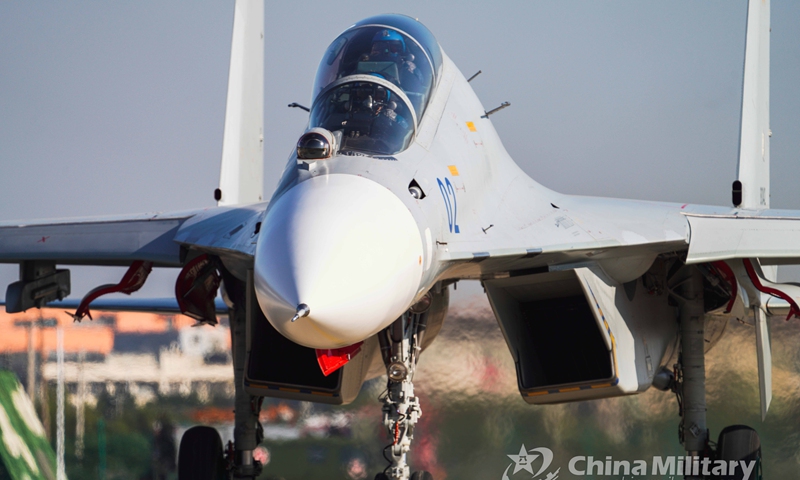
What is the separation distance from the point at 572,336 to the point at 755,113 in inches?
158

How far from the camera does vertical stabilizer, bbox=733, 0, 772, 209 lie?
27.1ft

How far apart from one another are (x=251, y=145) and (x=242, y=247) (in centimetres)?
394

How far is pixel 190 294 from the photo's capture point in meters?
6.25

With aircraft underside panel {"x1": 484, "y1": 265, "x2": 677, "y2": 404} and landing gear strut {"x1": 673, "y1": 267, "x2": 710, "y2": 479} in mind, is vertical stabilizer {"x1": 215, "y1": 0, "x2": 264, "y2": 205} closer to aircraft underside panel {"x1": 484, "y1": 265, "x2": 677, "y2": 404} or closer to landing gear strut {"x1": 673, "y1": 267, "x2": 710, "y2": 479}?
aircraft underside panel {"x1": 484, "y1": 265, "x2": 677, "y2": 404}

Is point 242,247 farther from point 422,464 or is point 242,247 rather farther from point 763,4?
point 763,4

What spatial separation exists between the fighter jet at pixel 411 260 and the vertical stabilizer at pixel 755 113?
1.93 ft

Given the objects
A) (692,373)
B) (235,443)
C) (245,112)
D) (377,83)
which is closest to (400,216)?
(377,83)

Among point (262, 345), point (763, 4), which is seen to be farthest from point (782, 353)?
point (262, 345)

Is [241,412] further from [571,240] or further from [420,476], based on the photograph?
[571,240]

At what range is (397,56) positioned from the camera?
4.81 m

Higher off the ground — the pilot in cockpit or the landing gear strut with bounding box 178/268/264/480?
the pilot in cockpit

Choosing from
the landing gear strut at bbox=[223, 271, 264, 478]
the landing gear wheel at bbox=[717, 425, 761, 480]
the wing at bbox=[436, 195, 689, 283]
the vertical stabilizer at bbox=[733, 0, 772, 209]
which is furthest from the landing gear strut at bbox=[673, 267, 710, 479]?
the landing gear strut at bbox=[223, 271, 264, 478]

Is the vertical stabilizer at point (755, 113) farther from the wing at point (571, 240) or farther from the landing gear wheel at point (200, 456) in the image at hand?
the landing gear wheel at point (200, 456)

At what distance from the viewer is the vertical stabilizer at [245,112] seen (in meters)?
7.99
